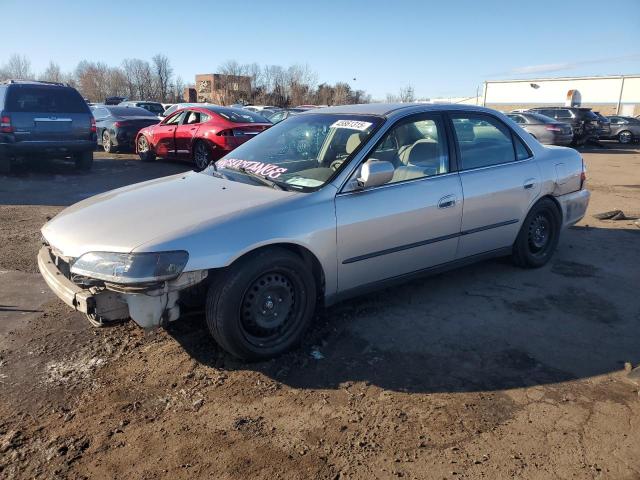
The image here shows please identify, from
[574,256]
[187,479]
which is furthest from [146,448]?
[574,256]

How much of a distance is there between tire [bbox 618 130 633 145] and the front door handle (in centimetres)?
2436

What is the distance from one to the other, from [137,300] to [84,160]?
9419 millimetres

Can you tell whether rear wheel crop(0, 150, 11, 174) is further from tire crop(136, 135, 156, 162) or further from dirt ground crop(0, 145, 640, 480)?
dirt ground crop(0, 145, 640, 480)

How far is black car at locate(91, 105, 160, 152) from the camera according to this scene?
14.3 meters

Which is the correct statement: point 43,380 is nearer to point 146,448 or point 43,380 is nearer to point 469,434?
point 146,448

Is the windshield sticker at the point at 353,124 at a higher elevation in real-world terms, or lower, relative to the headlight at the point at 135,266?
higher

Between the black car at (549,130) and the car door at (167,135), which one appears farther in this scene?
the black car at (549,130)

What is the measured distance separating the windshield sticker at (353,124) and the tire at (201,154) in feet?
22.6

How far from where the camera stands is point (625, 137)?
78.8 feet

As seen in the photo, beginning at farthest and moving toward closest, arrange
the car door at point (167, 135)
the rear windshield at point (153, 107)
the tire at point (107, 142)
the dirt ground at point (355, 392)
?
1. the rear windshield at point (153, 107)
2. the tire at point (107, 142)
3. the car door at point (167, 135)
4. the dirt ground at point (355, 392)

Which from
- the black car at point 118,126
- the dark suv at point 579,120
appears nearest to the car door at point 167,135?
the black car at point 118,126

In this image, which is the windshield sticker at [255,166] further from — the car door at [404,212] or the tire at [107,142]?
the tire at [107,142]

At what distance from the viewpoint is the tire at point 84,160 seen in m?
11.0

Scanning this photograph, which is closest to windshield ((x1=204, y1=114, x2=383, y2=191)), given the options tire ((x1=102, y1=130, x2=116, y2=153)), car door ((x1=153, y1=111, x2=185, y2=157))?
car door ((x1=153, y1=111, x2=185, y2=157))
